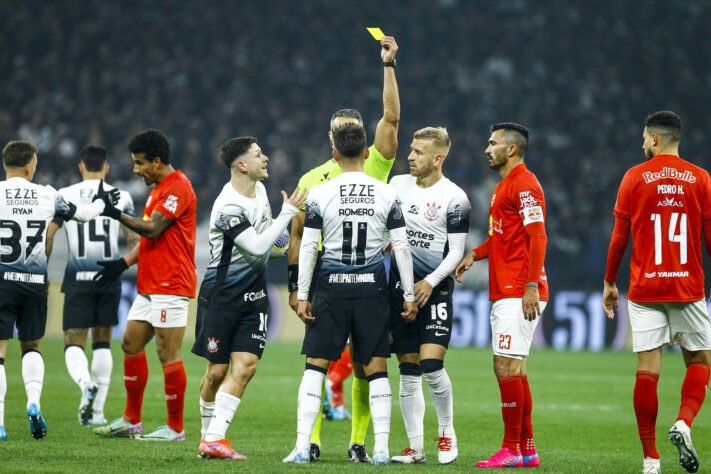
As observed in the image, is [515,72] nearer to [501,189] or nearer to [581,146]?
[581,146]

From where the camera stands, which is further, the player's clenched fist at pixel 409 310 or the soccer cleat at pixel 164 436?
the soccer cleat at pixel 164 436

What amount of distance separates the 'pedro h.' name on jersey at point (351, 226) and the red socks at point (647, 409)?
76.3 inches

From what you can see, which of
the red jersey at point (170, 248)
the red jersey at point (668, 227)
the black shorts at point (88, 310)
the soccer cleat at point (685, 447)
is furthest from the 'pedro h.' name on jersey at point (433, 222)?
the black shorts at point (88, 310)

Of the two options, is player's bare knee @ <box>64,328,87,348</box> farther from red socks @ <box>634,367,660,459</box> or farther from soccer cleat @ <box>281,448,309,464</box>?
red socks @ <box>634,367,660,459</box>

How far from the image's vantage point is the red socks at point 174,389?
7.96m

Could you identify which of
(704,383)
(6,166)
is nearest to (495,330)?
(704,383)

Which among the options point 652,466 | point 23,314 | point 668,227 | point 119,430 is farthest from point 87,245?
point 652,466

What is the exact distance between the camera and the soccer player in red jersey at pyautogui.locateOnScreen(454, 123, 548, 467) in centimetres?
671

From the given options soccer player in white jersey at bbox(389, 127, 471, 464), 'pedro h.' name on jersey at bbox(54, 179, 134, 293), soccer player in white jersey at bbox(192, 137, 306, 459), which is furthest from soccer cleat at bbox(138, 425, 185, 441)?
'pedro h.' name on jersey at bbox(54, 179, 134, 293)

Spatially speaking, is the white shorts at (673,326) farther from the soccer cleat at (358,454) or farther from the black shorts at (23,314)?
the black shorts at (23,314)

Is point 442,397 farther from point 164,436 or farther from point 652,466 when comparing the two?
point 164,436

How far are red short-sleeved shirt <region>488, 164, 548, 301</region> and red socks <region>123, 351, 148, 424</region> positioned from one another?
130 inches

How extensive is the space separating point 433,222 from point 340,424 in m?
3.29

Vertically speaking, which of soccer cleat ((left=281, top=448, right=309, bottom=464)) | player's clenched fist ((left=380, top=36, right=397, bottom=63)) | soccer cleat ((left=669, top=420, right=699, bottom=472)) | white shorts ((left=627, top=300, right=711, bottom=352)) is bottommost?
soccer cleat ((left=281, top=448, right=309, bottom=464))
